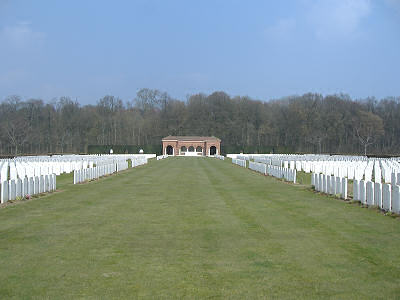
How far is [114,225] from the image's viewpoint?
9.53 m

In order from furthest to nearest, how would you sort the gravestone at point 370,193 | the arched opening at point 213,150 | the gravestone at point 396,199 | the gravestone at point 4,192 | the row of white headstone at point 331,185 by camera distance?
1. the arched opening at point 213,150
2. the row of white headstone at point 331,185
3. the gravestone at point 4,192
4. the gravestone at point 370,193
5. the gravestone at point 396,199

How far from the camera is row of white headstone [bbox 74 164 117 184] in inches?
808

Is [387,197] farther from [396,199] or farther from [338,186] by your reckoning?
[338,186]

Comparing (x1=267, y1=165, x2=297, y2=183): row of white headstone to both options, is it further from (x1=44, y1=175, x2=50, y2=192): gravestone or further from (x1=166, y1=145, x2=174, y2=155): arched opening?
(x1=166, y1=145, x2=174, y2=155): arched opening

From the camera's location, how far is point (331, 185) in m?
15.2

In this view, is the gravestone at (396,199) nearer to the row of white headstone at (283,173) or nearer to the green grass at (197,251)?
the green grass at (197,251)

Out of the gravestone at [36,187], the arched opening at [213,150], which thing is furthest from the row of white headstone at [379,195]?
the arched opening at [213,150]

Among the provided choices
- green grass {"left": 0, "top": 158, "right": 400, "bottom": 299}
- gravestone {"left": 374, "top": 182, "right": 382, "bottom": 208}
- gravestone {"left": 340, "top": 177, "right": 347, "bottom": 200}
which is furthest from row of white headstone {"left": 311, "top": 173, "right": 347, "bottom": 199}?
gravestone {"left": 374, "top": 182, "right": 382, "bottom": 208}

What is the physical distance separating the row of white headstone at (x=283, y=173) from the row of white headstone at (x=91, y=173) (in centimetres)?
963

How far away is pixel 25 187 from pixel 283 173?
13.0 metres

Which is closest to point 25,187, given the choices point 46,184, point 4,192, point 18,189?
point 18,189

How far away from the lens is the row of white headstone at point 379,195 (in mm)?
10602

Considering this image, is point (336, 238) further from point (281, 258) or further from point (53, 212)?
point (53, 212)

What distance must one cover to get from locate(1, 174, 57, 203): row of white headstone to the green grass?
1.09 meters
